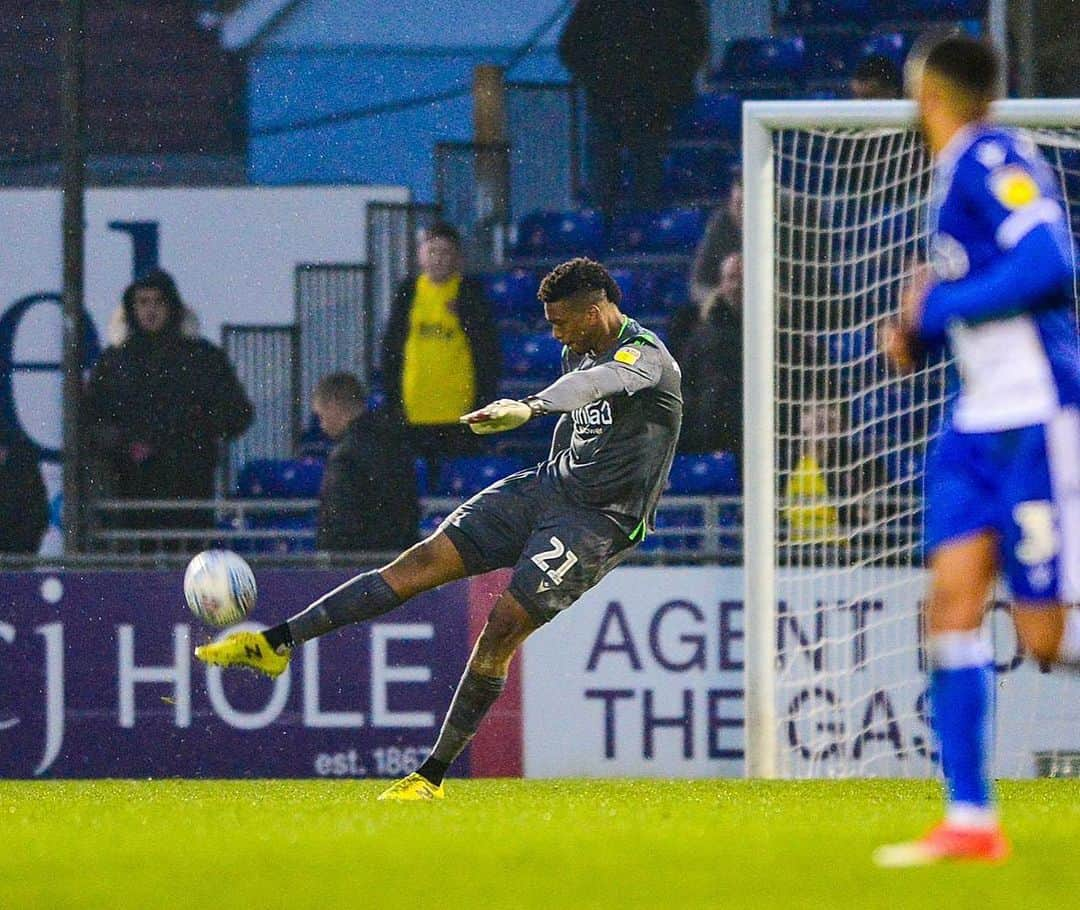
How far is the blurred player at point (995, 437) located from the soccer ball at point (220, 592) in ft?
11.4

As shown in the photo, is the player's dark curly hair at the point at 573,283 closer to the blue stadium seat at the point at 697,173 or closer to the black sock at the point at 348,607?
the black sock at the point at 348,607

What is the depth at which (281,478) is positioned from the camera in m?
11.0

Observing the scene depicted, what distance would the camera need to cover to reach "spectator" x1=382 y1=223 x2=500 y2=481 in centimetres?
1088

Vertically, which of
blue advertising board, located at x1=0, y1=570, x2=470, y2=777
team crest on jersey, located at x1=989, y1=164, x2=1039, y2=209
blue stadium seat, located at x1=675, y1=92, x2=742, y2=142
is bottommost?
blue advertising board, located at x1=0, y1=570, x2=470, y2=777

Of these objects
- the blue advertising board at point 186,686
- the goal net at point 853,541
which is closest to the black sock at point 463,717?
the goal net at point 853,541

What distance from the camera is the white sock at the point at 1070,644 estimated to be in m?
4.21

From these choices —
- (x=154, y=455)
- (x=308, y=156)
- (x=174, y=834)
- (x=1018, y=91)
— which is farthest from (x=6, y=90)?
(x=174, y=834)

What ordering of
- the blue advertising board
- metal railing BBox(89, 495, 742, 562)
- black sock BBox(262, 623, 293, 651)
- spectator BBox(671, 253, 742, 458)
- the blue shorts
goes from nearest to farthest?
the blue shorts < black sock BBox(262, 623, 293, 651) < the blue advertising board < metal railing BBox(89, 495, 742, 562) < spectator BBox(671, 253, 742, 458)

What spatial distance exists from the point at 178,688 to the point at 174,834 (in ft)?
15.6

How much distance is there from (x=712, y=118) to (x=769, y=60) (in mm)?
520

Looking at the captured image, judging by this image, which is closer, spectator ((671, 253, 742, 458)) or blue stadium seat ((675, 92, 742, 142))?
spectator ((671, 253, 742, 458))

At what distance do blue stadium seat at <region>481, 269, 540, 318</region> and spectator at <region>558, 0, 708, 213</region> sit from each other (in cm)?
59

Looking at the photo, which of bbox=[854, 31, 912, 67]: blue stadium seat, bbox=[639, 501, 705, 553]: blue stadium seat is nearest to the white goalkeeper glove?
bbox=[639, 501, 705, 553]: blue stadium seat

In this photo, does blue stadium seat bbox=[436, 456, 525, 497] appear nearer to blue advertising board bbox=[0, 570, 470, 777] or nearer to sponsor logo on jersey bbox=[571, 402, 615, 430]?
A: blue advertising board bbox=[0, 570, 470, 777]
